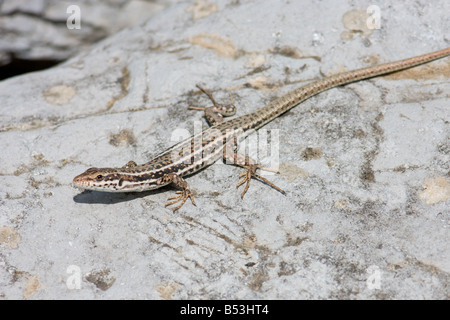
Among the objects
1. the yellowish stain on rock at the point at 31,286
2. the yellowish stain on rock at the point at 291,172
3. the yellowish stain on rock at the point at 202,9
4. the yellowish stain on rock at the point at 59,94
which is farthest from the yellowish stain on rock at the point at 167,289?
the yellowish stain on rock at the point at 202,9

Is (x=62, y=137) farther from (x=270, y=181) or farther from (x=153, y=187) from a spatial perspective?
(x=270, y=181)

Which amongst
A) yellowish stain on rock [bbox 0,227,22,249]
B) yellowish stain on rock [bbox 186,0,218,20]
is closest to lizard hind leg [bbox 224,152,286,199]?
yellowish stain on rock [bbox 0,227,22,249]

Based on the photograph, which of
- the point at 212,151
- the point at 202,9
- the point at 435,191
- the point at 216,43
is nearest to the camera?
the point at 435,191

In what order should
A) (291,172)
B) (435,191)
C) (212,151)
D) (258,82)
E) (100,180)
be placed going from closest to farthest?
(435,191) → (100,180) → (291,172) → (212,151) → (258,82)

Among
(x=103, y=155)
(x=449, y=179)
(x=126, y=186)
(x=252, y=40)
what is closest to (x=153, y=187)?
(x=126, y=186)

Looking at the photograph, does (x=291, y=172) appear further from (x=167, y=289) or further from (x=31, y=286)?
(x=31, y=286)

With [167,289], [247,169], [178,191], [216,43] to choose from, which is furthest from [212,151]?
[216,43]
